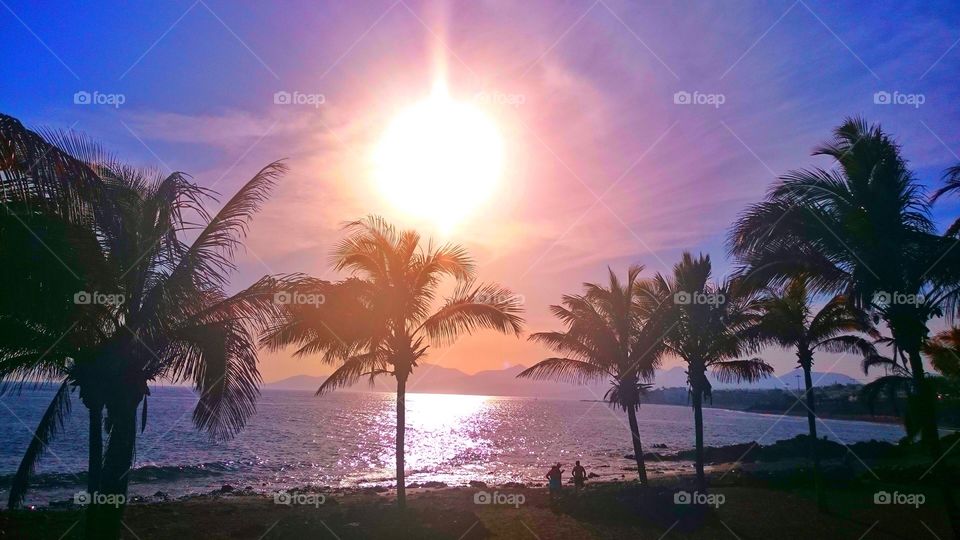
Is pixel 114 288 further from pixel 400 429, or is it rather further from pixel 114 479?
pixel 400 429

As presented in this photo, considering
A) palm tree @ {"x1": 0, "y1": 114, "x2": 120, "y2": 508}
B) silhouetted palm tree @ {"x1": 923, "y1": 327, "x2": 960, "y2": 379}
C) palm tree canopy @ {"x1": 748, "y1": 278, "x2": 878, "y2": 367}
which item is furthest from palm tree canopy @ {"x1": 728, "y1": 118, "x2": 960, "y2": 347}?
silhouetted palm tree @ {"x1": 923, "y1": 327, "x2": 960, "y2": 379}

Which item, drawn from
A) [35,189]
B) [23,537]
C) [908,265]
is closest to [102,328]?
[35,189]

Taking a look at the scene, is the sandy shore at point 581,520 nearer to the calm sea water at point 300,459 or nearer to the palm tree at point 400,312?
the palm tree at point 400,312

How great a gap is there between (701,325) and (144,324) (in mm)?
14960

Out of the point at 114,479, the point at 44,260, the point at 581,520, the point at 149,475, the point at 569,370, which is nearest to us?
the point at 44,260

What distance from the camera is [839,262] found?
1117 centimetres

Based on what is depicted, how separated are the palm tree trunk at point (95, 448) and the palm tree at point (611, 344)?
12.5 m

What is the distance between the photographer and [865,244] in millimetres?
10523

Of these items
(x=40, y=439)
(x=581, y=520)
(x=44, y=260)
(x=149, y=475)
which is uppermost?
(x=44, y=260)

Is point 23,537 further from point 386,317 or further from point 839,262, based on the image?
point 839,262

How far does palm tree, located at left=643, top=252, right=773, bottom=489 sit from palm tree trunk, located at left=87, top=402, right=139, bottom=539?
583 inches

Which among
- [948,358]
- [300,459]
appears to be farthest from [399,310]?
[300,459]

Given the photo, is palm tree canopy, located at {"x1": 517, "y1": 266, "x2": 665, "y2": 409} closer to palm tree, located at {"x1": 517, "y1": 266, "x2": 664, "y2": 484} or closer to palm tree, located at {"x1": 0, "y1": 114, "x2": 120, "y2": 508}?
palm tree, located at {"x1": 517, "y1": 266, "x2": 664, "y2": 484}

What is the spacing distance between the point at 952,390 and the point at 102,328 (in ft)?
129
